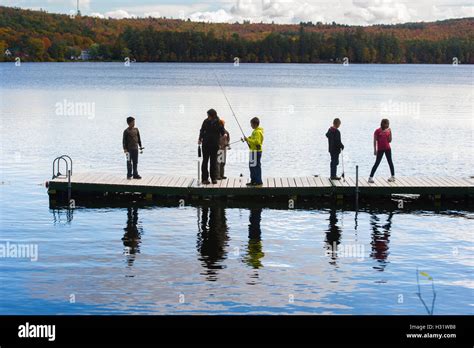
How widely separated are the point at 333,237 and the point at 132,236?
5.58 meters

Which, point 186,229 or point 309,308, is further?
point 186,229

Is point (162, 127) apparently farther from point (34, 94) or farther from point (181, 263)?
point (34, 94)

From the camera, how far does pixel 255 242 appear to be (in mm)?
24203

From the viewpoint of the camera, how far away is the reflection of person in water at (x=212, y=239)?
21.4 m

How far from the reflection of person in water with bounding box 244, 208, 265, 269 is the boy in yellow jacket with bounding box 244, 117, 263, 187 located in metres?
1.33

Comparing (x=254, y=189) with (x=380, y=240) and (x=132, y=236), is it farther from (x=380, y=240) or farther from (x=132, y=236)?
(x=380, y=240)

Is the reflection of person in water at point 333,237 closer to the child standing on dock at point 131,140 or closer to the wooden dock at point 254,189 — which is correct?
the wooden dock at point 254,189

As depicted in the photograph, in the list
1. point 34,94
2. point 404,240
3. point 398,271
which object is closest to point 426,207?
point 404,240

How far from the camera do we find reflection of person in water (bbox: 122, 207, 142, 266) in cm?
2273

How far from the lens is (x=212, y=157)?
1134 inches

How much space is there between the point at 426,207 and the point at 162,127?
37.5m

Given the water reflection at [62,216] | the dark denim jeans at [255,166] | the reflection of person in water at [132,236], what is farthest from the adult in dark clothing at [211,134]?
the water reflection at [62,216]

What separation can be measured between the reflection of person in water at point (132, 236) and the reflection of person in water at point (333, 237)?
4.93 m
